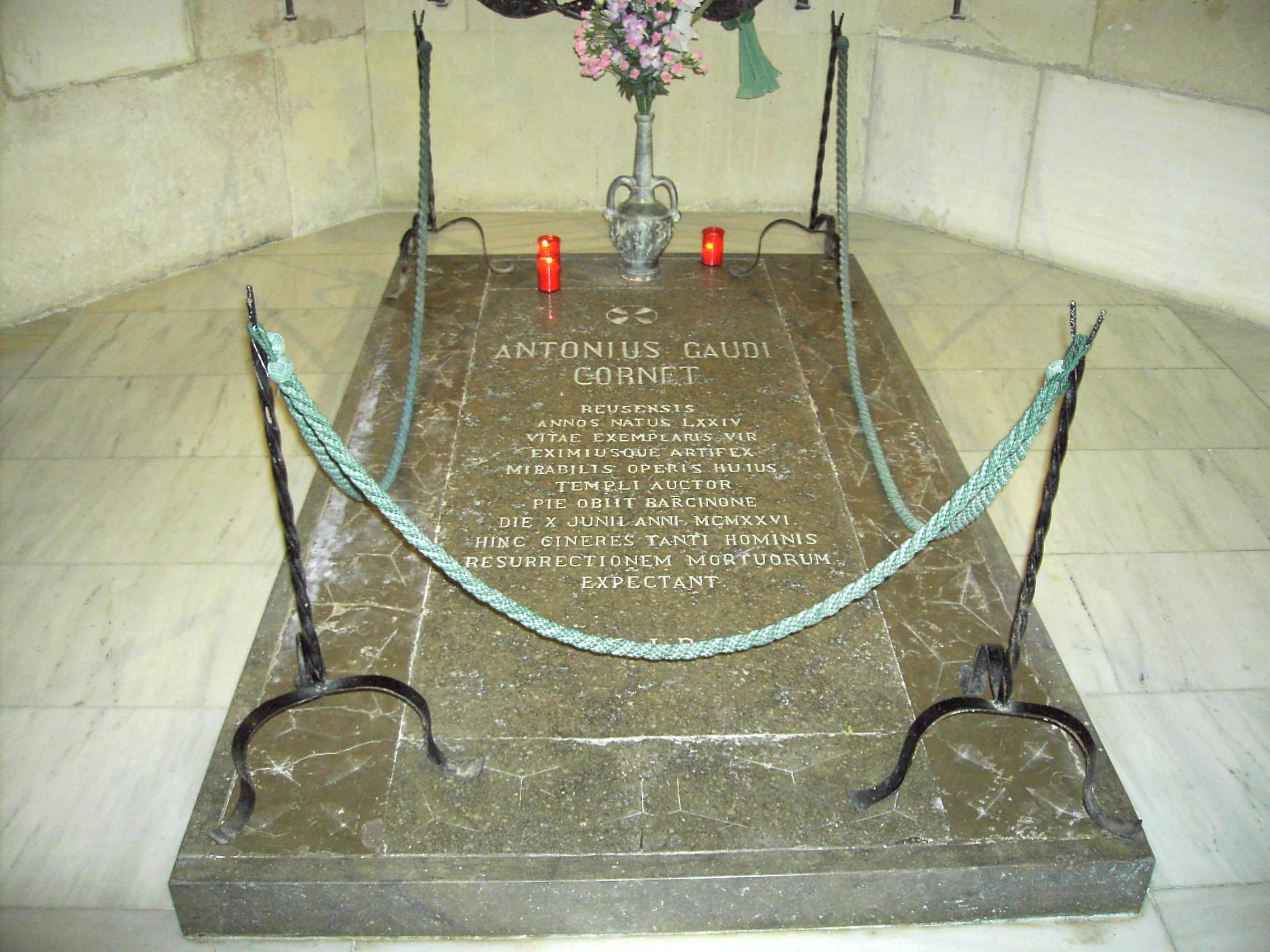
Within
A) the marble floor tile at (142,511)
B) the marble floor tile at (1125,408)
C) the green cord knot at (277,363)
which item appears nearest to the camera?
the green cord knot at (277,363)

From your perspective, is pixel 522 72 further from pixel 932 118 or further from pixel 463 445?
pixel 463 445

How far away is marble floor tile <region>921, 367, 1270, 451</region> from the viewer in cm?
473

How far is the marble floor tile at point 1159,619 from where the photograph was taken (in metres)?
3.56

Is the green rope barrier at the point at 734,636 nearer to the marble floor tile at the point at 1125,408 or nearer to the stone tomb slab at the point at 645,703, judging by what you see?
the stone tomb slab at the point at 645,703

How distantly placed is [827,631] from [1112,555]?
4.34ft

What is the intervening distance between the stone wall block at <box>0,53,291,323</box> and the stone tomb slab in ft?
7.04

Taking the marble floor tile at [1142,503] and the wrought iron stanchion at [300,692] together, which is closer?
the wrought iron stanchion at [300,692]

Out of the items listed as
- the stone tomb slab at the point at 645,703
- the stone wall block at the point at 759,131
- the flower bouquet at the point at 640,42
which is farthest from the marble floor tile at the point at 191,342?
the stone wall block at the point at 759,131

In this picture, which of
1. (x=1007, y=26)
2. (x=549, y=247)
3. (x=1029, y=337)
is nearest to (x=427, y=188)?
(x=549, y=247)

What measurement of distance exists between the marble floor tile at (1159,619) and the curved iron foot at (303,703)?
78.1 inches

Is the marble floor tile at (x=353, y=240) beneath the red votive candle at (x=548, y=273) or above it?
beneath

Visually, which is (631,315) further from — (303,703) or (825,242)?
(303,703)

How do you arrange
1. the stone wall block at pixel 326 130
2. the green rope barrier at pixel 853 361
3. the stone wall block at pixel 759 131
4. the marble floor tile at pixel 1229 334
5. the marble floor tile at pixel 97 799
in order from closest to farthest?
the marble floor tile at pixel 97 799 → the green rope barrier at pixel 853 361 → the marble floor tile at pixel 1229 334 → the stone wall block at pixel 326 130 → the stone wall block at pixel 759 131

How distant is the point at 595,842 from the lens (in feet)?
9.12
